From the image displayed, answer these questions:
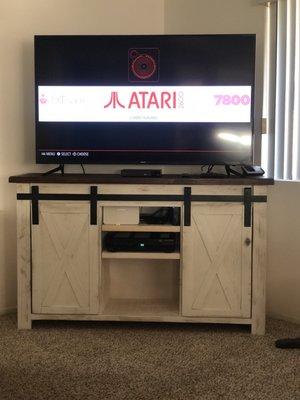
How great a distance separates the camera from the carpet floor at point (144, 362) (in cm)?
231

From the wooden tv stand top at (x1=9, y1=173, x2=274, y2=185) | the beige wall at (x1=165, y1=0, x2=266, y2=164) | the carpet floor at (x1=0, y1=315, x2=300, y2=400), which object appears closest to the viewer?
the carpet floor at (x1=0, y1=315, x2=300, y2=400)

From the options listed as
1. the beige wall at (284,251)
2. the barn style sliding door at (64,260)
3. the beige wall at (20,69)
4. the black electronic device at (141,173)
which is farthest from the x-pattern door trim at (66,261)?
the beige wall at (284,251)

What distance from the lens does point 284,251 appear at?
10.8ft

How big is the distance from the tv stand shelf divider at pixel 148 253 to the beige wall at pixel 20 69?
408 millimetres

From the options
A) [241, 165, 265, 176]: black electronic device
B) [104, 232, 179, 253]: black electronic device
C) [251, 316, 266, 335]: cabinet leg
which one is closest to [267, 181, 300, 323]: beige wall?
[241, 165, 265, 176]: black electronic device

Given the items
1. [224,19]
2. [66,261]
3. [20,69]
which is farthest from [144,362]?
[224,19]

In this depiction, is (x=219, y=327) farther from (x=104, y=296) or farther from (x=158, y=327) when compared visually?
(x=104, y=296)

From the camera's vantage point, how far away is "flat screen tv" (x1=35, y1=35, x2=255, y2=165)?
3.15 m

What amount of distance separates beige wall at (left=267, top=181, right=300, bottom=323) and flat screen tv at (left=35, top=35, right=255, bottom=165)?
36cm

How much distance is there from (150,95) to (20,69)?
3.01ft

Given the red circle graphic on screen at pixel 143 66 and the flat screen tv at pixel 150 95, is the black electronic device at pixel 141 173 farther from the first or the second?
the red circle graphic on screen at pixel 143 66

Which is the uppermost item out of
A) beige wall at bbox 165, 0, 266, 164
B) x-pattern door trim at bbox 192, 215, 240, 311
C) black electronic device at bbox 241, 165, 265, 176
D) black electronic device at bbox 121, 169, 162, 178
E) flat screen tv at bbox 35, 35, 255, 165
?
beige wall at bbox 165, 0, 266, 164

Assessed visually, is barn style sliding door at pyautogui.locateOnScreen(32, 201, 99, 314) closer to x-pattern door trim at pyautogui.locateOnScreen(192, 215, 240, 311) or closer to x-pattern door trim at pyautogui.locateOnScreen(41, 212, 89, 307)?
x-pattern door trim at pyautogui.locateOnScreen(41, 212, 89, 307)

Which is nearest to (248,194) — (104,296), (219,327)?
(219,327)
